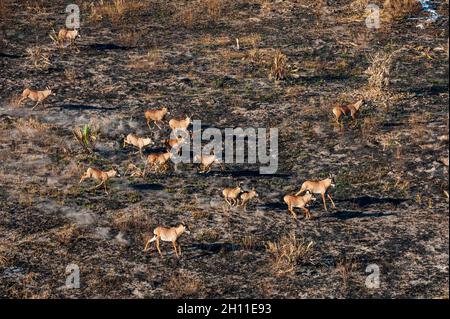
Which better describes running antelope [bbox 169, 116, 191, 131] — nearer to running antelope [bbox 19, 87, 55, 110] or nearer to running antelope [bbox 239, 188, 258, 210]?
running antelope [bbox 239, 188, 258, 210]

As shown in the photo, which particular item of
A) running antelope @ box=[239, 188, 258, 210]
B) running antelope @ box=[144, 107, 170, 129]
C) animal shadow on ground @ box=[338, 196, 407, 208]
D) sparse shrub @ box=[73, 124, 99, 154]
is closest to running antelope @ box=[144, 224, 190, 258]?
running antelope @ box=[239, 188, 258, 210]

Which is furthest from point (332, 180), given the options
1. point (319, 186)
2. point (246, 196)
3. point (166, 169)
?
point (166, 169)

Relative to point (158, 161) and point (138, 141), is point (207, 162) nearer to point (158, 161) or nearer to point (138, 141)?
point (158, 161)

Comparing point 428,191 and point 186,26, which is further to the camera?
point 186,26

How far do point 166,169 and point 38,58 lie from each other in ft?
22.4

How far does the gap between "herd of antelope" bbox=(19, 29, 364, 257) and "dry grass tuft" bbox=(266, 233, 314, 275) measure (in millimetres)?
1027

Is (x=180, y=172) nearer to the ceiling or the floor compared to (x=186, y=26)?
nearer to the floor

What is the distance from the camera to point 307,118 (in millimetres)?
18969

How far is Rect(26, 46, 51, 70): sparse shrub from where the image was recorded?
856 inches

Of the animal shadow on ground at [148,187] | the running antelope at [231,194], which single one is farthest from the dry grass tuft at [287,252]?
the animal shadow on ground at [148,187]
